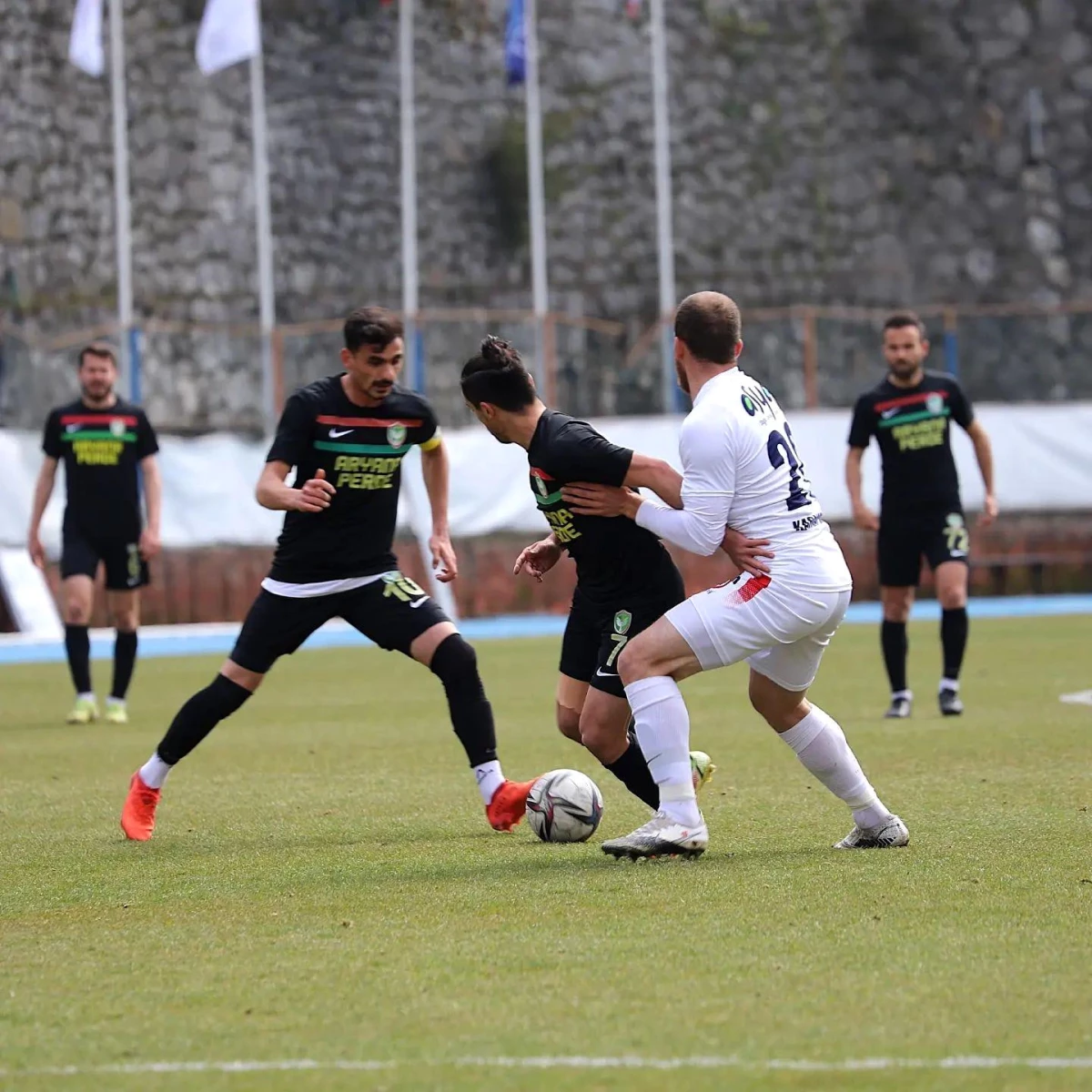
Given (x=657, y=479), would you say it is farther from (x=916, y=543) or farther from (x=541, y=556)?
(x=916, y=543)

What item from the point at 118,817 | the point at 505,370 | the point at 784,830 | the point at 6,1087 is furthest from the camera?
the point at 118,817

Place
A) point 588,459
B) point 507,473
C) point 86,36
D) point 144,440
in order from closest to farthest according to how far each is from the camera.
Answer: point 588,459 → point 144,440 → point 507,473 → point 86,36

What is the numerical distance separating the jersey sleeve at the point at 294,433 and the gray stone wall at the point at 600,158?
20138mm

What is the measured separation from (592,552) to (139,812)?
1930mm

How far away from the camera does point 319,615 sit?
7559mm

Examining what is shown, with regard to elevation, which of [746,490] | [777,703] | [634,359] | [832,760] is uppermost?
[634,359]

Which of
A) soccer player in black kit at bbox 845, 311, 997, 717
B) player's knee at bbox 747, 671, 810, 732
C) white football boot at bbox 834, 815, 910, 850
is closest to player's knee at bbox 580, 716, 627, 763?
player's knee at bbox 747, 671, 810, 732

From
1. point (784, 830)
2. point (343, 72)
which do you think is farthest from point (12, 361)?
point (784, 830)

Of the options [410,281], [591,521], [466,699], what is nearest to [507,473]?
[410,281]

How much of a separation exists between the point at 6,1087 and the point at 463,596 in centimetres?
1965

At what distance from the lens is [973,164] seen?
33844 millimetres

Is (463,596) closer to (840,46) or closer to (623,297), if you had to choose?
(623,297)

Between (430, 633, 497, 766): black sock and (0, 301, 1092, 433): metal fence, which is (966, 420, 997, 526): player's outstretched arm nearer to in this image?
(430, 633, 497, 766): black sock

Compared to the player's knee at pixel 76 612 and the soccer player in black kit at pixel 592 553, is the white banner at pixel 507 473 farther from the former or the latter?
the soccer player in black kit at pixel 592 553
